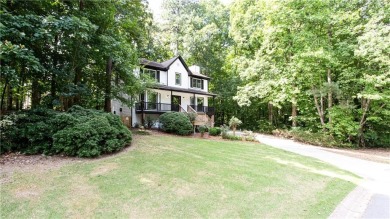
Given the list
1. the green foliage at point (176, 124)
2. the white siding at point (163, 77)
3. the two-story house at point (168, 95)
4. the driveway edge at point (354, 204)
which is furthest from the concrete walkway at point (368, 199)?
the white siding at point (163, 77)

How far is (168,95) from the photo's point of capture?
21891mm

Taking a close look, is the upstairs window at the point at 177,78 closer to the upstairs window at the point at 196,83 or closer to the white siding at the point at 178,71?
the white siding at the point at 178,71

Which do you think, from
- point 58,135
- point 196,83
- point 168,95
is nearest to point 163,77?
point 168,95

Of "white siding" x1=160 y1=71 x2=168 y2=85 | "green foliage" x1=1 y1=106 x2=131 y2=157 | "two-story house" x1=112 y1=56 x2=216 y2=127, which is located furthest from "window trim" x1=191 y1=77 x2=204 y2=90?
"green foliage" x1=1 y1=106 x2=131 y2=157

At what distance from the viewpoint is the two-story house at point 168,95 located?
18938 millimetres

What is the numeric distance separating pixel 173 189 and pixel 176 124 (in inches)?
412

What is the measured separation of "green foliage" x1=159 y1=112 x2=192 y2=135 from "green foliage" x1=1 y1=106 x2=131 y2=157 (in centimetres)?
718

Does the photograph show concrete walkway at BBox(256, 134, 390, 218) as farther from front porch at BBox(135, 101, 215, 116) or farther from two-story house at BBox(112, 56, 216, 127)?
front porch at BBox(135, 101, 215, 116)

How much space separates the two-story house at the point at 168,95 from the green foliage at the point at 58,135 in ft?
26.0

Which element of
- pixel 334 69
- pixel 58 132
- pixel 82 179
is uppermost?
pixel 334 69

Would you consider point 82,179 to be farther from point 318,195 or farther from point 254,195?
point 318,195

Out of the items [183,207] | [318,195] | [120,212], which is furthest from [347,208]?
[120,212]

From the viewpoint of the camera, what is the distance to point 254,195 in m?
5.54

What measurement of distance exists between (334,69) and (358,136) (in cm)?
569
